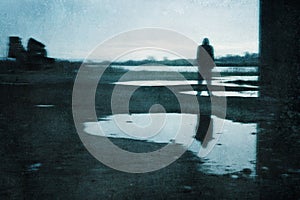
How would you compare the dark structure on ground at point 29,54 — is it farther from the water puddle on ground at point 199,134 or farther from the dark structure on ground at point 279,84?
the dark structure on ground at point 279,84

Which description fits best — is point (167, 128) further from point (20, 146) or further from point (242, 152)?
point (20, 146)

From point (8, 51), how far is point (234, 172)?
7.32 meters

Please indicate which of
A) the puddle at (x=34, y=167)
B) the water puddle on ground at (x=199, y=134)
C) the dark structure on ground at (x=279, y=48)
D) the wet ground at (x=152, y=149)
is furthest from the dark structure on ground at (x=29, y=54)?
the puddle at (x=34, y=167)

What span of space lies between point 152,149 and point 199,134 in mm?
969

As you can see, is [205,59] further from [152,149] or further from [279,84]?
[152,149]

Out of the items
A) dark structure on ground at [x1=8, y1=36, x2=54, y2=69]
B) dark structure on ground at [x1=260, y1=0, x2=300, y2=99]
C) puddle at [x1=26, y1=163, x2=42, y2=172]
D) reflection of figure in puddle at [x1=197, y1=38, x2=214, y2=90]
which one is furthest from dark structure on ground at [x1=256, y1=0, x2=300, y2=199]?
dark structure on ground at [x1=8, y1=36, x2=54, y2=69]

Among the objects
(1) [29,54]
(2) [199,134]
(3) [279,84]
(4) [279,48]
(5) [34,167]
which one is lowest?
(5) [34,167]

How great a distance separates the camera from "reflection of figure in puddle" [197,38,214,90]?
383 inches

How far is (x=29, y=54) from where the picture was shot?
9289mm

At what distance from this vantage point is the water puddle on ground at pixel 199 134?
3.30m

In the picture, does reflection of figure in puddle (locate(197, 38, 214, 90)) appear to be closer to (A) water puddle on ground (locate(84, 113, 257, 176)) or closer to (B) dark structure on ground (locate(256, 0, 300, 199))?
(B) dark structure on ground (locate(256, 0, 300, 199))

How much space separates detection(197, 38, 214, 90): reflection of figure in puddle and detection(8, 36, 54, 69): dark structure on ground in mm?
4286

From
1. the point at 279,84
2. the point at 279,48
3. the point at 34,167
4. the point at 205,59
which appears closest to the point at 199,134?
the point at 34,167

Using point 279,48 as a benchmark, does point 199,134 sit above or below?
below
